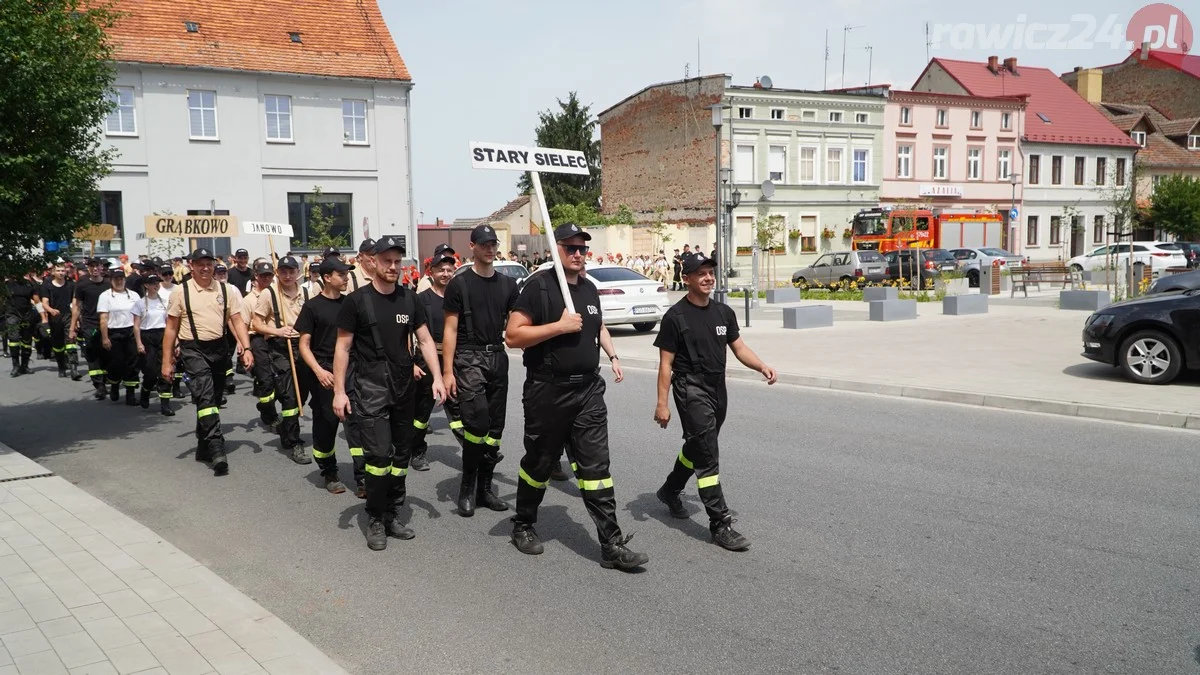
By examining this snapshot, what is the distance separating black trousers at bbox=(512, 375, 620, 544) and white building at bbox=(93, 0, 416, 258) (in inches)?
1020

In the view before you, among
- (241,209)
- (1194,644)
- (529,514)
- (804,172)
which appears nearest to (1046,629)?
(1194,644)

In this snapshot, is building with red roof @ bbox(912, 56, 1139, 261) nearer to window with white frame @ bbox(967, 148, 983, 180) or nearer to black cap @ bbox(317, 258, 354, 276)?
window with white frame @ bbox(967, 148, 983, 180)

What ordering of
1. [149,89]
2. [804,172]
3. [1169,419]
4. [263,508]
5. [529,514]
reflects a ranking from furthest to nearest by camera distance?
1. [804,172]
2. [149,89]
3. [1169,419]
4. [263,508]
5. [529,514]

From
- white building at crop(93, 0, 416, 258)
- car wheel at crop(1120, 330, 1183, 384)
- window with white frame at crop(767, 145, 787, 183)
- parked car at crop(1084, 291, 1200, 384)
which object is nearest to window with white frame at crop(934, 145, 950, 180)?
window with white frame at crop(767, 145, 787, 183)

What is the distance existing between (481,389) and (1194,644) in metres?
4.25

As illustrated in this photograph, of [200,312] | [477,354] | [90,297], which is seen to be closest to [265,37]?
[90,297]

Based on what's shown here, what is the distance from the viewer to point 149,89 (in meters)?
30.9

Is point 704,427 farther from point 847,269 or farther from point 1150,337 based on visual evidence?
point 847,269

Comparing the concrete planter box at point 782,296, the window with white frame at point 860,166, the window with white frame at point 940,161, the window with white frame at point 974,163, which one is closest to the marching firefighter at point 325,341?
the concrete planter box at point 782,296

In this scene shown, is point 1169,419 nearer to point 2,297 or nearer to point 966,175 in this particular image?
point 2,297

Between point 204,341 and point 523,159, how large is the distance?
4073 mm

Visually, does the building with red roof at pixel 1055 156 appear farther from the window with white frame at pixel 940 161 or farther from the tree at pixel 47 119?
the tree at pixel 47 119

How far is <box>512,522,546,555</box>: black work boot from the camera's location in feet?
18.2

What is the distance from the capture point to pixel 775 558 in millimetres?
5324
